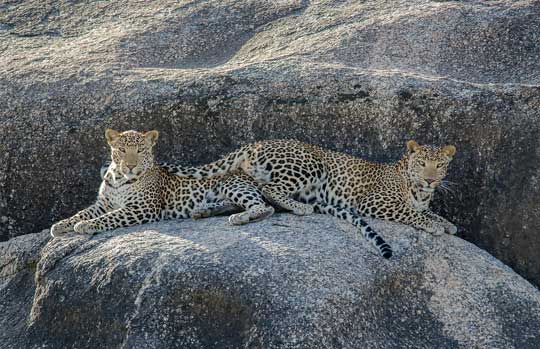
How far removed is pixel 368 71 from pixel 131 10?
505 cm

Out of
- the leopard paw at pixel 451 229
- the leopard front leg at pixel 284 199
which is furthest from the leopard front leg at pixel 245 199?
the leopard paw at pixel 451 229

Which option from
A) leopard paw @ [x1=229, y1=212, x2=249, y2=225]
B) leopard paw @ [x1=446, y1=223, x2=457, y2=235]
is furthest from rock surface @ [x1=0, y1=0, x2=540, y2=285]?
leopard paw @ [x1=229, y1=212, x2=249, y2=225]

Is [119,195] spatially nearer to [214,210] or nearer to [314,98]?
[214,210]

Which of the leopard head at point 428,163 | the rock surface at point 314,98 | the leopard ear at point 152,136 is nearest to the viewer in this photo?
the leopard head at point 428,163

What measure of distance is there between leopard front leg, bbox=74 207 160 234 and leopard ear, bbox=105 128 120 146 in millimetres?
881

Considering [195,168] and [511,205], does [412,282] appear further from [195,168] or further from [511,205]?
[195,168]

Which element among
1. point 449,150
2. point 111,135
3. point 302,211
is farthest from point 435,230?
point 111,135

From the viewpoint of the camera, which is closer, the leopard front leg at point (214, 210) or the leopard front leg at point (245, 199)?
the leopard front leg at point (245, 199)

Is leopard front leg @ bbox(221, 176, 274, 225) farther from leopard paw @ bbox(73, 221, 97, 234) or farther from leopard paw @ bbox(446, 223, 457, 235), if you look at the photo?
leopard paw @ bbox(446, 223, 457, 235)

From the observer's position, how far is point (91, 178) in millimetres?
15508

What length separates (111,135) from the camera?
46.9 feet

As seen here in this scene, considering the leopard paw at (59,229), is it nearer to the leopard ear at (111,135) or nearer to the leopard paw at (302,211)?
the leopard ear at (111,135)

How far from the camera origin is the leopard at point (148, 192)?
14.0 meters

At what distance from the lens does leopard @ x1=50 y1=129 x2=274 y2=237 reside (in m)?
14.0
